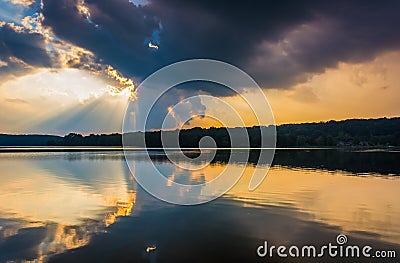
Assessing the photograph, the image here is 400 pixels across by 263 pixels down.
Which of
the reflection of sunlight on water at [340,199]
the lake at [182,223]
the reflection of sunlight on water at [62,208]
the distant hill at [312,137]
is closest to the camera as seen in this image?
the lake at [182,223]

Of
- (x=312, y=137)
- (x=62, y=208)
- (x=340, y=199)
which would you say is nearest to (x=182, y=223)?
(x=62, y=208)

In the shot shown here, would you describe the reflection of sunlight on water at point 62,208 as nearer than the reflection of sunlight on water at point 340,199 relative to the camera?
Yes

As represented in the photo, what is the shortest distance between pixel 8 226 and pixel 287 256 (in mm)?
9823

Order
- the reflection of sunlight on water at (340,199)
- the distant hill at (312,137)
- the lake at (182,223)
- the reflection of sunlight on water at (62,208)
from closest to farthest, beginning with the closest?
the lake at (182,223)
the reflection of sunlight on water at (62,208)
the reflection of sunlight on water at (340,199)
the distant hill at (312,137)

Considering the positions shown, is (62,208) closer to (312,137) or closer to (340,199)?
(340,199)

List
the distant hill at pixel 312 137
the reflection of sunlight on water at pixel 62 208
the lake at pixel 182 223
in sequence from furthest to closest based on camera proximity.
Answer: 1. the distant hill at pixel 312 137
2. the reflection of sunlight on water at pixel 62 208
3. the lake at pixel 182 223

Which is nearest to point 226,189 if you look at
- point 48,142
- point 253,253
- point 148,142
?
point 253,253

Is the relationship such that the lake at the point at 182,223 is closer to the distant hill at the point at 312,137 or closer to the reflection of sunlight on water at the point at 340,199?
the reflection of sunlight on water at the point at 340,199

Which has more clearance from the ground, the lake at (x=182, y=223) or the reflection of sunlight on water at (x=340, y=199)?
the reflection of sunlight on water at (x=340, y=199)

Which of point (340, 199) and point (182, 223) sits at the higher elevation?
point (340, 199)

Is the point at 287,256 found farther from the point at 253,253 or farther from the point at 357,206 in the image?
the point at 357,206

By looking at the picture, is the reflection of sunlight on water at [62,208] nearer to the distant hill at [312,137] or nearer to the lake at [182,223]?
the lake at [182,223]

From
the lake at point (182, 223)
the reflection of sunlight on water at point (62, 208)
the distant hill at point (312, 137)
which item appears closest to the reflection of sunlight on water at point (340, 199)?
the lake at point (182, 223)

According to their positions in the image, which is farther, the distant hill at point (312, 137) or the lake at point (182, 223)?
the distant hill at point (312, 137)
